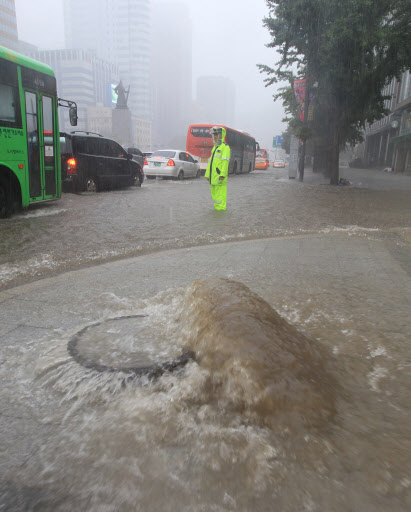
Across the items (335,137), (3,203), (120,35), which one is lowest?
(3,203)

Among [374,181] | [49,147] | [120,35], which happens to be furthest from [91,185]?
[120,35]

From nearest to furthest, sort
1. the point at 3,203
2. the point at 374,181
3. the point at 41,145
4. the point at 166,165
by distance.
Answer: the point at 3,203
the point at 41,145
the point at 166,165
the point at 374,181

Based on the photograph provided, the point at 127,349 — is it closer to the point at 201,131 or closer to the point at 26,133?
the point at 26,133

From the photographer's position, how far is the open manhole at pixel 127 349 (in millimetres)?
2529

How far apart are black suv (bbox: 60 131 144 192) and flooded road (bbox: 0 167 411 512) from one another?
8812mm

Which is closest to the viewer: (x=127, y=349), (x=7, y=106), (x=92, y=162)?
(x=127, y=349)

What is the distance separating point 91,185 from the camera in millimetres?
14070

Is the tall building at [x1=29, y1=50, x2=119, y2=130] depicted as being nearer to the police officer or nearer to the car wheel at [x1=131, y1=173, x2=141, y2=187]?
the car wheel at [x1=131, y1=173, x2=141, y2=187]

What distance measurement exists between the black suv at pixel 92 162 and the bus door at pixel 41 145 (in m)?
3.01

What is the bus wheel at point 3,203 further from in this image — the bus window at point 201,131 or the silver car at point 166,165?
the bus window at point 201,131

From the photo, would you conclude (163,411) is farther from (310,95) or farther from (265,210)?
(310,95)

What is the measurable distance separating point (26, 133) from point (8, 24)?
98790mm

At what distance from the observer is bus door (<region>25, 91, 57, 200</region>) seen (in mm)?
8945

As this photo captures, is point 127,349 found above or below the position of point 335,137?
below
